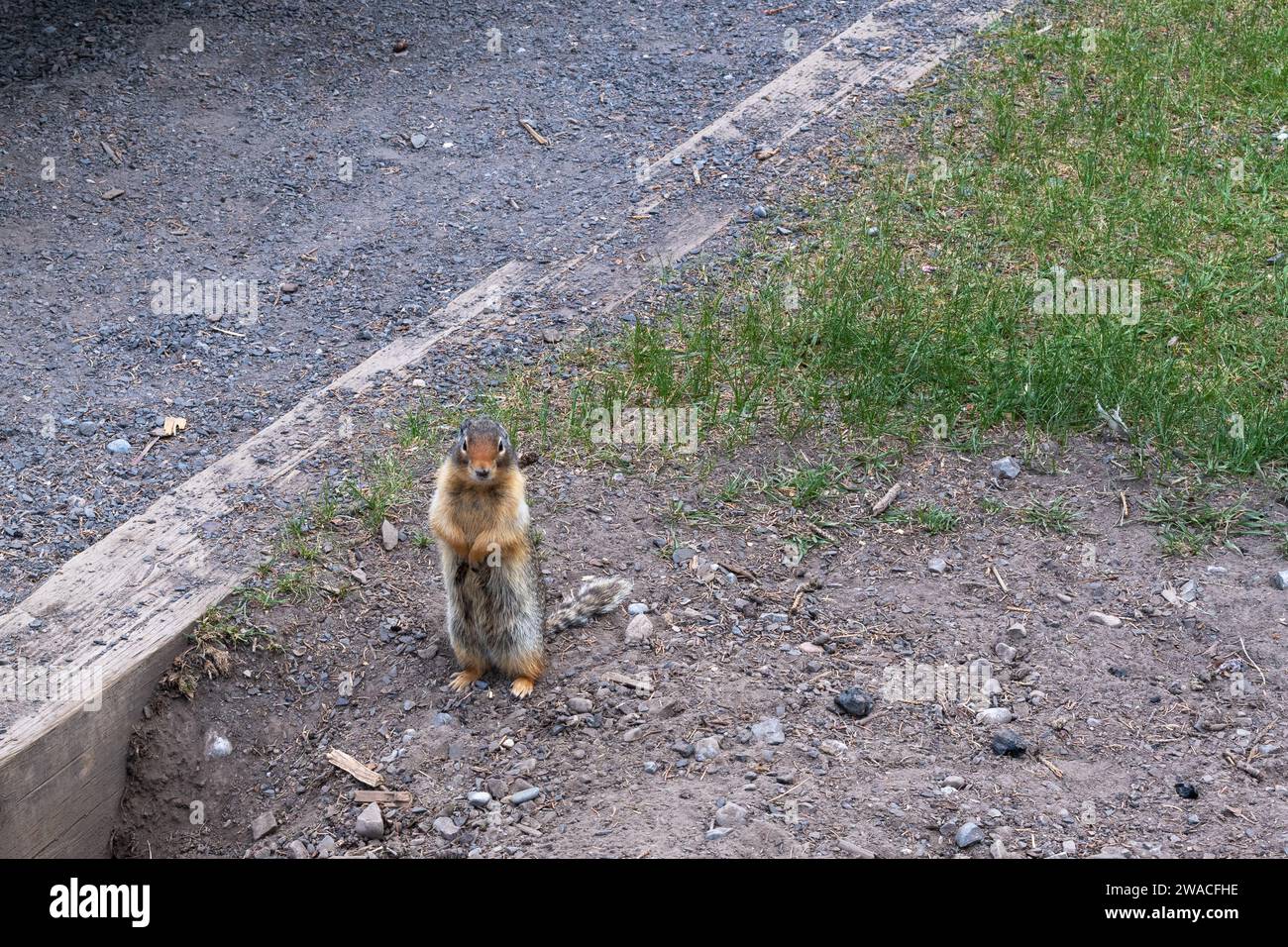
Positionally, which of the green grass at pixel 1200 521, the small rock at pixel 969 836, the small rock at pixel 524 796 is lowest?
the small rock at pixel 524 796

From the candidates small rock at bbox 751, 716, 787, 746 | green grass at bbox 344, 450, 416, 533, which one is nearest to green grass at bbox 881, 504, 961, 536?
small rock at bbox 751, 716, 787, 746

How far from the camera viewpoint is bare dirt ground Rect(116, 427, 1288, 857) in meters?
4.34

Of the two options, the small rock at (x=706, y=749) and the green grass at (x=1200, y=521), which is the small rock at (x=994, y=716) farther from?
the green grass at (x=1200, y=521)

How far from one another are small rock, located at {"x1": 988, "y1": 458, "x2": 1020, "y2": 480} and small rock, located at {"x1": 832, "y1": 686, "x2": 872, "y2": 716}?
1.72 meters

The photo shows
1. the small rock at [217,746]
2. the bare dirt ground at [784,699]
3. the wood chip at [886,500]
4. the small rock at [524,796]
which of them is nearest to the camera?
the bare dirt ground at [784,699]

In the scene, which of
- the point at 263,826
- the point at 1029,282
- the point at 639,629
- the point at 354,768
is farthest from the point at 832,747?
the point at 1029,282

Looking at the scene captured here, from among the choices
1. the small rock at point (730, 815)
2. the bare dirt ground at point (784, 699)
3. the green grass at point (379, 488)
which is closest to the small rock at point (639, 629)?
the bare dirt ground at point (784, 699)

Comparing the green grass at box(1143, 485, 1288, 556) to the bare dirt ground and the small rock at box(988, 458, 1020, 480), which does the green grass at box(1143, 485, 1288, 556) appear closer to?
the bare dirt ground

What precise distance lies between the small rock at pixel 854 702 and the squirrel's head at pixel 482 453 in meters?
1.60

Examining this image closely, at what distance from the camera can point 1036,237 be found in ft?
25.6

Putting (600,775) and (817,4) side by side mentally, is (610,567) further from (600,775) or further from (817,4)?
(817,4)

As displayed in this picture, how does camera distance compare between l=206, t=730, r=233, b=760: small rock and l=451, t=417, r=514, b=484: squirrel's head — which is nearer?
l=451, t=417, r=514, b=484: squirrel's head

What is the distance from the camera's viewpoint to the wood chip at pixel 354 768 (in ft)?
15.8

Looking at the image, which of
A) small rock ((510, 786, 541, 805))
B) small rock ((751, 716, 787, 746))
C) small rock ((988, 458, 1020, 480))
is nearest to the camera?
small rock ((510, 786, 541, 805))
